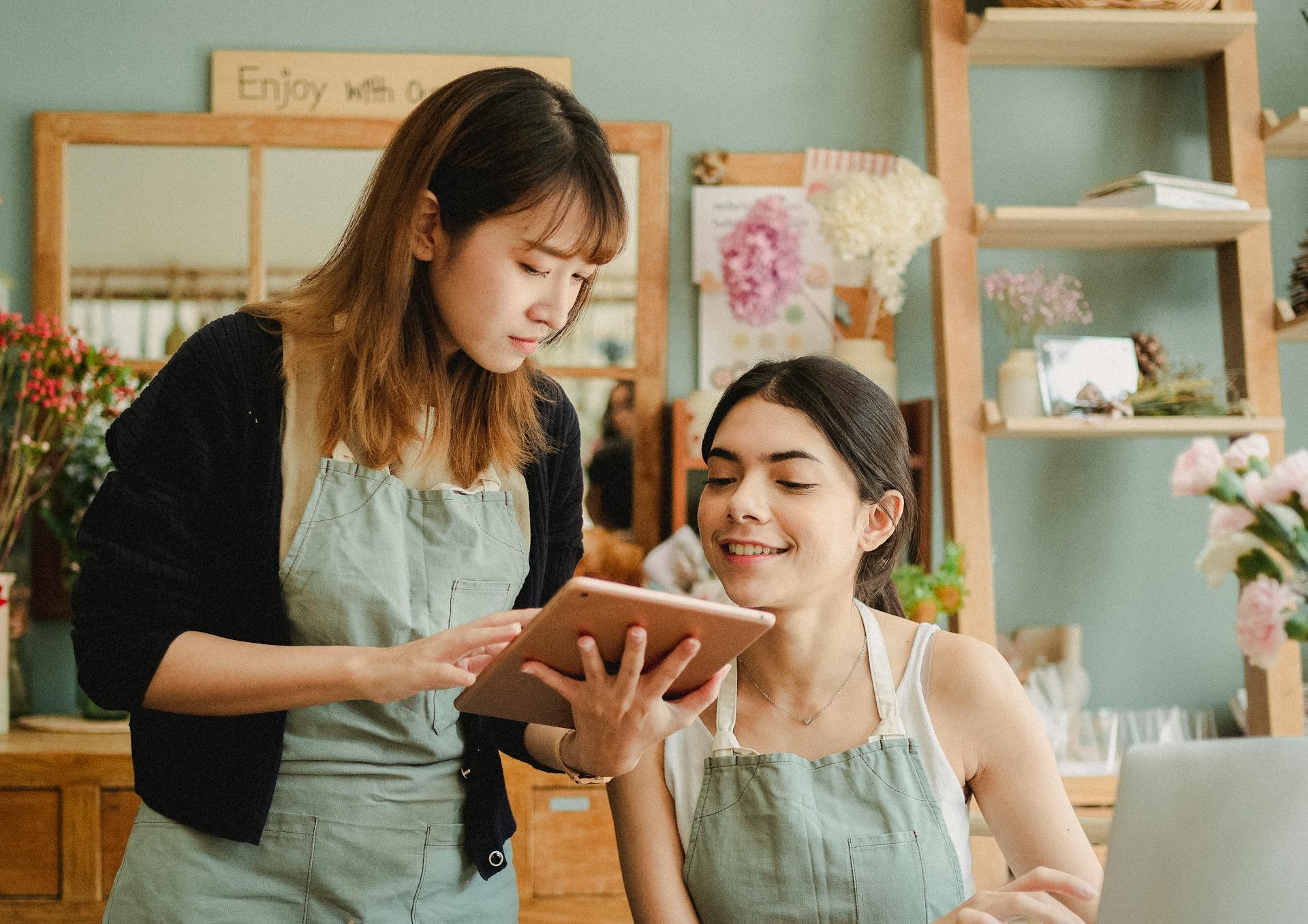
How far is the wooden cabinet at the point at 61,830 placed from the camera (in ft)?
7.67

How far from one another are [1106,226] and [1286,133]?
493mm

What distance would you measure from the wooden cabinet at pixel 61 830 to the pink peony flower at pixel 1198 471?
2.13m

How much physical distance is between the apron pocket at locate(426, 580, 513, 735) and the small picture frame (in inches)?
70.2

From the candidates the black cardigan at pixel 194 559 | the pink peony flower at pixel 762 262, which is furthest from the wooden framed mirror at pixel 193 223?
the black cardigan at pixel 194 559

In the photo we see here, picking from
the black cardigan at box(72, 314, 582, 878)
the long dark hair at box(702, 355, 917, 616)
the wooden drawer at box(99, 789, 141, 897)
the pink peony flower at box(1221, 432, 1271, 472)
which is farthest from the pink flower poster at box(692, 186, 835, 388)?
the pink peony flower at box(1221, 432, 1271, 472)

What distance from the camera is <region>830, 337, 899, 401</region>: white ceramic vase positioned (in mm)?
2725

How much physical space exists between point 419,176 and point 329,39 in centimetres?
195

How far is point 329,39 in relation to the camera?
2.96m

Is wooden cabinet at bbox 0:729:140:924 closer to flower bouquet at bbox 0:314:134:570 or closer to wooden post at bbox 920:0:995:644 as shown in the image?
flower bouquet at bbox 0:314:134:570

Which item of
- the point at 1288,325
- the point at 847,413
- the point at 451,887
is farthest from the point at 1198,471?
the point at 1288,325

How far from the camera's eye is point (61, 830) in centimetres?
235

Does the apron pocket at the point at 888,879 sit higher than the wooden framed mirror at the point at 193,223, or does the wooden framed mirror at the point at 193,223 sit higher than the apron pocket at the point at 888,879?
the wooden framed mirror at the point at 193,223

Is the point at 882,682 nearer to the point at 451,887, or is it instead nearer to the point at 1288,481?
the point at 451,887

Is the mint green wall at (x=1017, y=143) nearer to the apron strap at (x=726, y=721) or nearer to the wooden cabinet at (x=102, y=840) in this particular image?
the wooden cabinet at (x=102, y=840)
